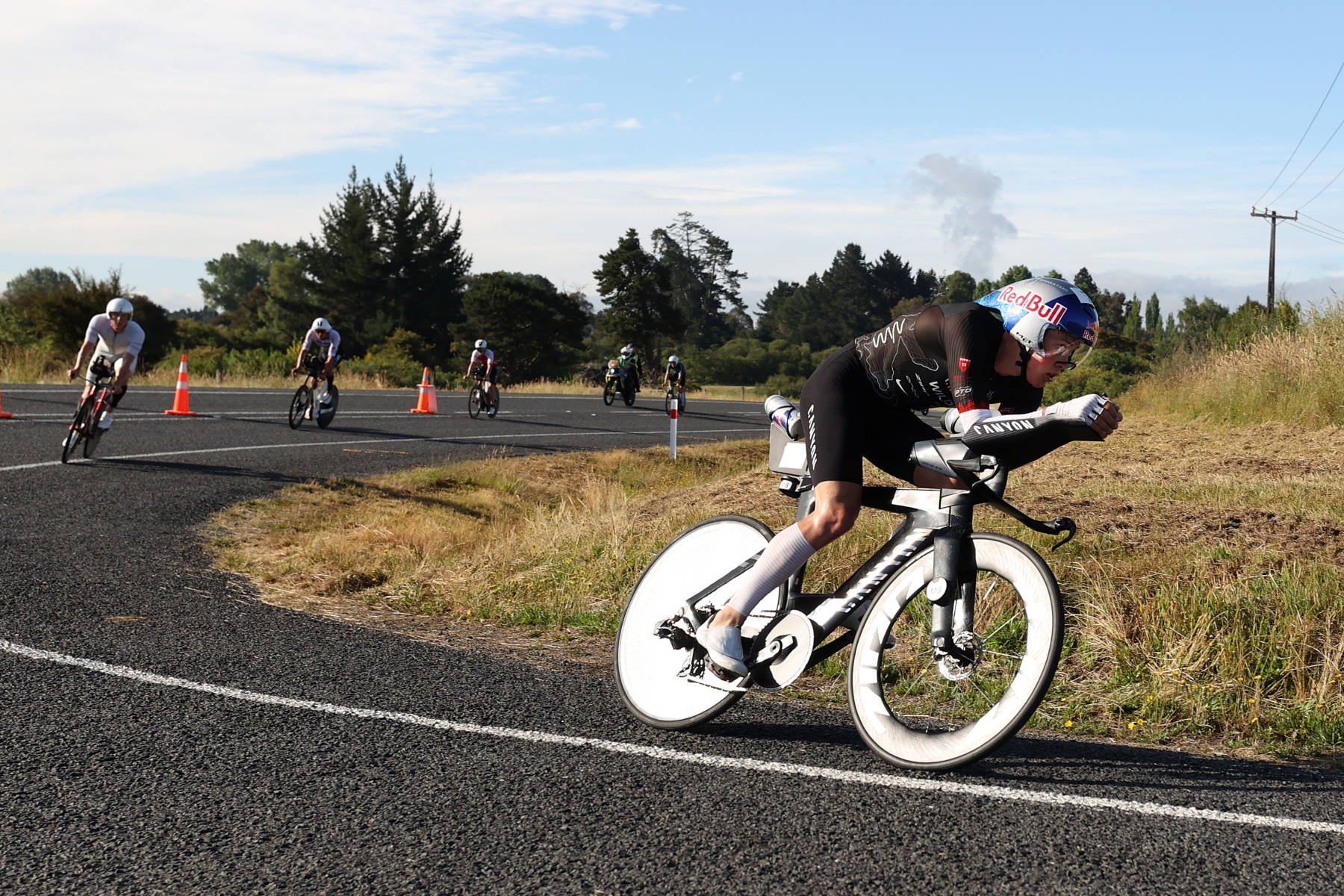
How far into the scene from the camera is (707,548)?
5.29 m

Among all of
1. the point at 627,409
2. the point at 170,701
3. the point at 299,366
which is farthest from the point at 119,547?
the point at 627,409

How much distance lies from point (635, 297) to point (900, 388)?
7480 cm

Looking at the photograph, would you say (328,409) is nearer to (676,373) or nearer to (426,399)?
(426,399)

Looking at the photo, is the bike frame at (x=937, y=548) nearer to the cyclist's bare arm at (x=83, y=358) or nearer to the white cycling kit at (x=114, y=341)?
the cyclist's bare arm at (x=83, y=358)

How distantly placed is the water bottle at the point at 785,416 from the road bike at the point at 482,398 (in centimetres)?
2123

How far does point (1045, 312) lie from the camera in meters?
4.23

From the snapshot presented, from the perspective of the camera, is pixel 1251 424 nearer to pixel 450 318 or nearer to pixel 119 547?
pixel 119 547

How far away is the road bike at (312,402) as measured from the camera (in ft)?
66.5

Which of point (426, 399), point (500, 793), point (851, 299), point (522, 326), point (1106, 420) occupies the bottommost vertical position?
point (500, 793)

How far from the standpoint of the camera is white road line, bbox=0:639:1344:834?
4070mm

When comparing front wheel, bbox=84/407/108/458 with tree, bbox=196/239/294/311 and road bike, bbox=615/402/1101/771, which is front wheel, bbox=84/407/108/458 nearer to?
road bike, bbox=615/402/1101/771

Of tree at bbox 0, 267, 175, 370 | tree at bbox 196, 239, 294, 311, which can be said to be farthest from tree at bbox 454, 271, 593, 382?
tree at bbox 196, 239, 294, 311

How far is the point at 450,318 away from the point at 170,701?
7274cm

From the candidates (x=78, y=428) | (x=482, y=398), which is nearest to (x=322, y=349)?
(x=78, y=428)
